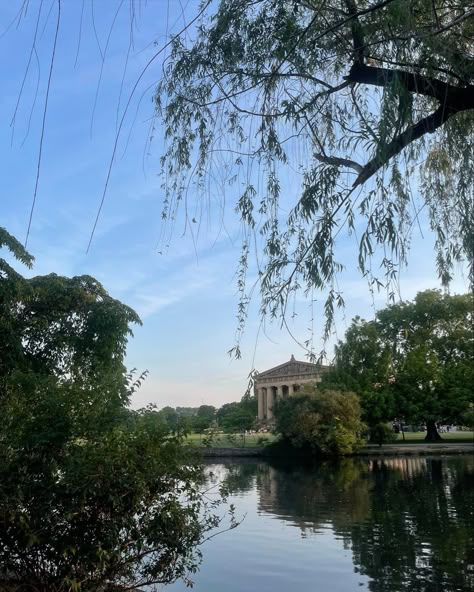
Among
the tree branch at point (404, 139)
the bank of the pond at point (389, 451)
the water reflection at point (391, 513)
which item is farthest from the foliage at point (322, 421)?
the tree branch at point (404, 139)

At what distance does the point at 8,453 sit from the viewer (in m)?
6.00

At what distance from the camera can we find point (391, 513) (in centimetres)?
1680

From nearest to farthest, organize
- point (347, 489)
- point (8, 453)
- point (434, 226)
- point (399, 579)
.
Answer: point (434, 226), point (8, 453), point (399, 579), point (347, 489)

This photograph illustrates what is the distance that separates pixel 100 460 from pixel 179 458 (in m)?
0.89

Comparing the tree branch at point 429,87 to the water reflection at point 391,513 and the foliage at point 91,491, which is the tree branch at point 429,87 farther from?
the water reflection at point 391,513

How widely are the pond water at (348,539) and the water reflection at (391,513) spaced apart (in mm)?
23

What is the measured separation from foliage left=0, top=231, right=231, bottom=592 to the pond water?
1644mm

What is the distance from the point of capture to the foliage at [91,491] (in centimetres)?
558

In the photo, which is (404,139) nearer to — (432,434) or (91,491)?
(91,491)

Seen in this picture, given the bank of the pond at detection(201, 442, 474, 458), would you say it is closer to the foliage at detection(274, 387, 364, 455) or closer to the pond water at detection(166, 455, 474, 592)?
the foliage at detection(274, 387, 364, 455)

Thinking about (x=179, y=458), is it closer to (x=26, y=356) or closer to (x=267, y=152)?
(x=267, y=152)

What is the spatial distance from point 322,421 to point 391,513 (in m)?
24.6

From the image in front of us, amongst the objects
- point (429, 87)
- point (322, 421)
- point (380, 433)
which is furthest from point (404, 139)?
point (380, 433)

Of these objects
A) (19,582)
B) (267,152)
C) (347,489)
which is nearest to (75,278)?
(19,582)
